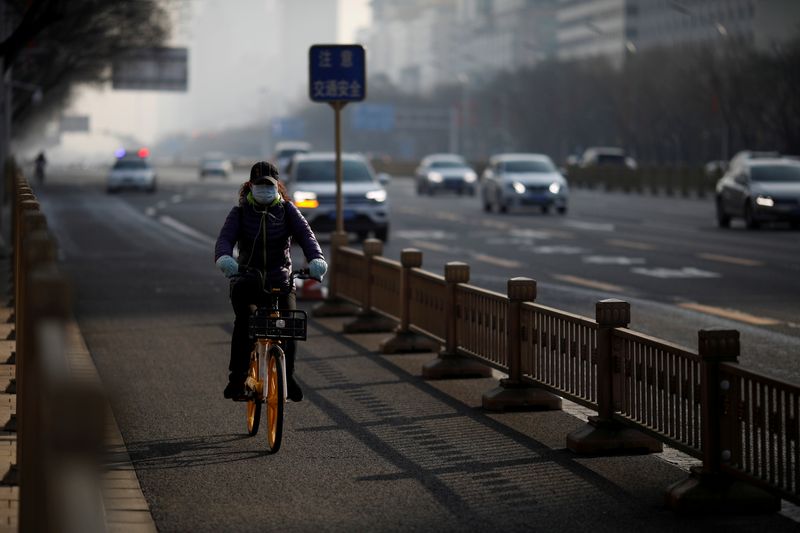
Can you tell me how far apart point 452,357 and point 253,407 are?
3.05 meters

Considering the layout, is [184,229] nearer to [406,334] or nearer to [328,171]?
[328,171]

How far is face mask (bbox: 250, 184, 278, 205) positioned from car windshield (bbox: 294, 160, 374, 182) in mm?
23753

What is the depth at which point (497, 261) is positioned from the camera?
2667 centimetres

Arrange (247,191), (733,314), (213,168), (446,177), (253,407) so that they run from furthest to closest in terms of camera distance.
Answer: (213,168)
(446,177)
(733,314)
(253,407)
(247,191)

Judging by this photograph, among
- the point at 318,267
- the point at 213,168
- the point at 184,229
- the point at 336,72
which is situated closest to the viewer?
the point at 318,267

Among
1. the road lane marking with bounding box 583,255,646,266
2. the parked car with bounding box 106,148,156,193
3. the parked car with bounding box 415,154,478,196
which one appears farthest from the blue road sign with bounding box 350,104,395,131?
the road lane marking with bounding box 583,255,646,266

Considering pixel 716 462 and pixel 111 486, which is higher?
pixel 716 462

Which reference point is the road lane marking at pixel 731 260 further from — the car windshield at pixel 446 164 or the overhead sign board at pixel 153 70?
the overhead sign board at pixel 153 70

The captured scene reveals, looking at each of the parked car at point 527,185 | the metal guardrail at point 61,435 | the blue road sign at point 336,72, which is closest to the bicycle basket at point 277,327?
the metal guardrail at point 61,435

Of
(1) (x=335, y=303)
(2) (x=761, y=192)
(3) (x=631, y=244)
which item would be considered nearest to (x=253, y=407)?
(1) (x=335, y=303)

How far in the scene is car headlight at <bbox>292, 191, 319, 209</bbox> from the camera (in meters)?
32.1

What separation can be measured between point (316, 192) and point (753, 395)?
83.5 feet

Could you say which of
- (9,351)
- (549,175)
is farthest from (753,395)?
(549,175)

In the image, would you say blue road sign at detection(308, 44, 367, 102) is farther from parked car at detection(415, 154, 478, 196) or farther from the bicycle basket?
parked car at detection(415, 154, 478, 196)
